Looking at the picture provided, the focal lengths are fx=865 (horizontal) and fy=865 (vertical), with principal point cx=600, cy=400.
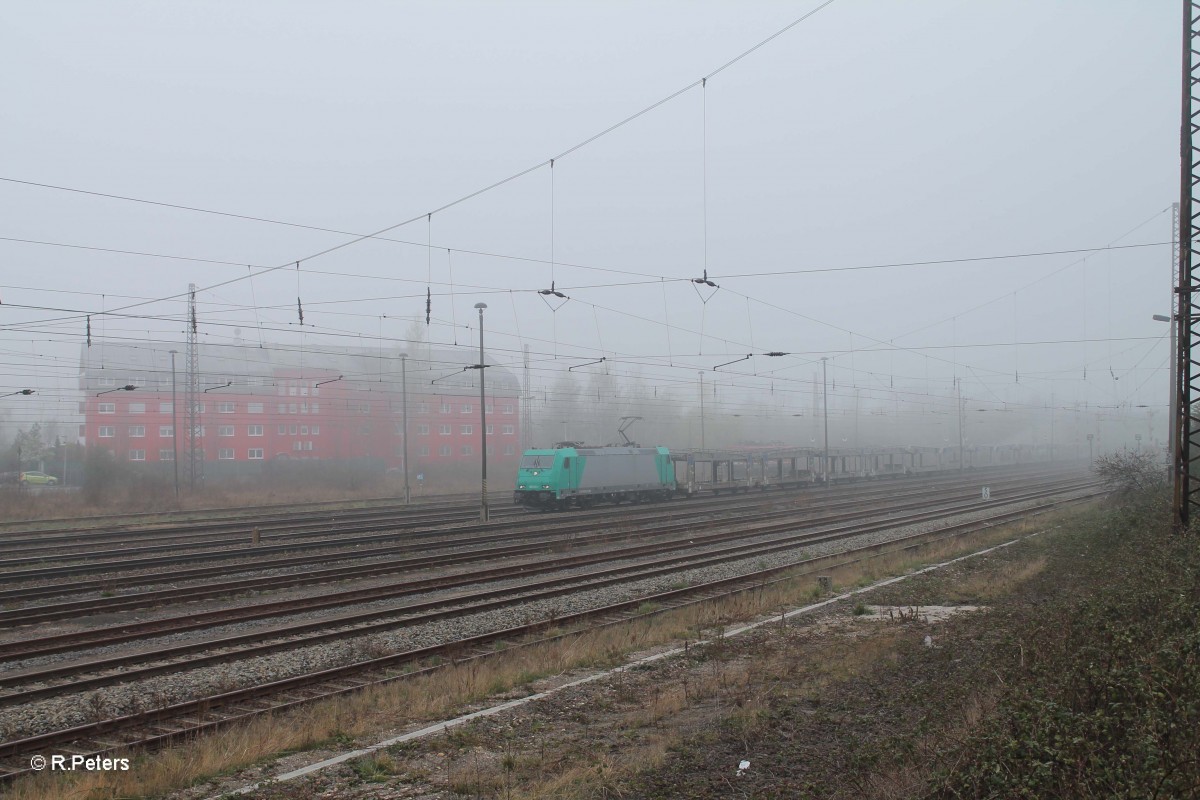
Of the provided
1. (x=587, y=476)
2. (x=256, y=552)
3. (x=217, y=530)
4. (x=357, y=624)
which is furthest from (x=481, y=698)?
(x=587, y=476)

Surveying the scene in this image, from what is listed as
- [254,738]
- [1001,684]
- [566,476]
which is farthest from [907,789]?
[566,476]

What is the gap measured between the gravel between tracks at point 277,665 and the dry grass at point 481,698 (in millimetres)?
1543

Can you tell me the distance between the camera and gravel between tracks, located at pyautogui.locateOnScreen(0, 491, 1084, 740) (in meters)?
9.09

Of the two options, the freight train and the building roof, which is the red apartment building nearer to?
the building roof

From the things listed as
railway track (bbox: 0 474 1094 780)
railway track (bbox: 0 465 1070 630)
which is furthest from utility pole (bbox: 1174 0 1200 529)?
railway track (bbox: 0 465 1070 630)

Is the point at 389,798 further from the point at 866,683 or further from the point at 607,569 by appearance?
the point at 607,569

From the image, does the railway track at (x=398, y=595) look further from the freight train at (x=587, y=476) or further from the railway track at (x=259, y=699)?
the freight train at (x=587, y=476)

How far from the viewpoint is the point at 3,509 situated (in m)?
36.5

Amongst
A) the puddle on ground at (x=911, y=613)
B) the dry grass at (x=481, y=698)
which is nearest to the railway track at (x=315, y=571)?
the dry grass at (x=481, y=698)

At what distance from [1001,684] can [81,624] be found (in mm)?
14122

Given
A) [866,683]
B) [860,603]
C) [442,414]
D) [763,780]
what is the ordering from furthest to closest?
[442,414], [860,603], [866,683], [763,780]

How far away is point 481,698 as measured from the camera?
986 cm

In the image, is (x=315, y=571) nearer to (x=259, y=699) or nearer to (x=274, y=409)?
(x=259, y=699)

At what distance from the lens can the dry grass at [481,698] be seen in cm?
700
